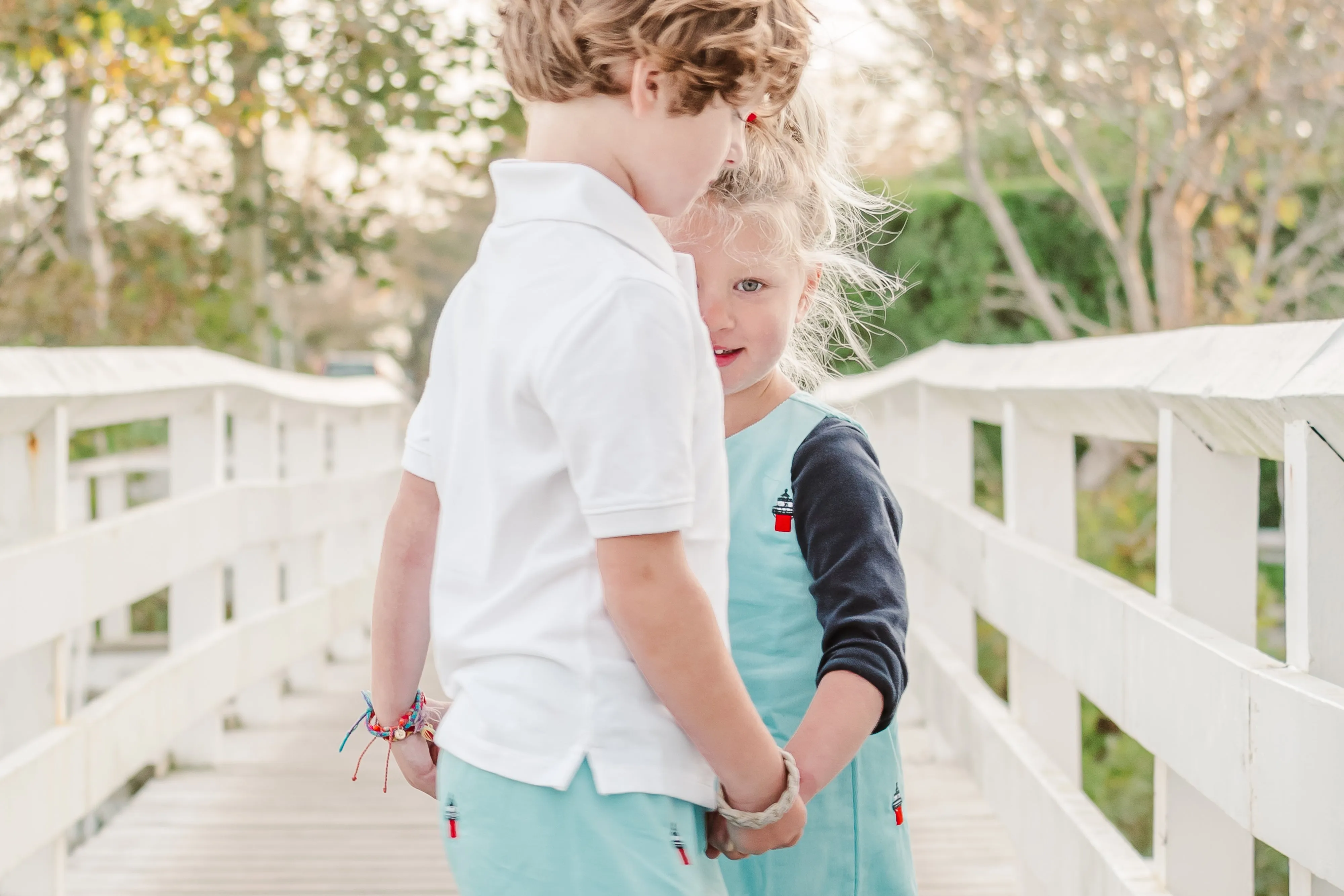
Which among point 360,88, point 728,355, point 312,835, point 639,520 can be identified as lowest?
point 312,835

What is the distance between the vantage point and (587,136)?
1.13 m

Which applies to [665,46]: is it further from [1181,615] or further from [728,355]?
[1181,615]

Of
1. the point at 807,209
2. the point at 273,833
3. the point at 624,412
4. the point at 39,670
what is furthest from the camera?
the point at 273,833

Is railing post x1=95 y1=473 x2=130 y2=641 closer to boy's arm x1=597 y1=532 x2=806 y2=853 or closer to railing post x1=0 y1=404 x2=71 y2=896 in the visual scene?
railing post x1=0 y1=404 x2=71 y2=896

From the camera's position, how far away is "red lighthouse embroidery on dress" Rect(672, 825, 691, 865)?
110 cm

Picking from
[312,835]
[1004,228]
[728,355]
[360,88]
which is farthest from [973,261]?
[728,355]

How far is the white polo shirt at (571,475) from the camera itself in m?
1.02

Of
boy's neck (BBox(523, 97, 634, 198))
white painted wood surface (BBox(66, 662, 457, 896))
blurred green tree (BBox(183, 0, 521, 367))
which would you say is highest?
blurred green tree (BBox(183, 0, 521, 367))

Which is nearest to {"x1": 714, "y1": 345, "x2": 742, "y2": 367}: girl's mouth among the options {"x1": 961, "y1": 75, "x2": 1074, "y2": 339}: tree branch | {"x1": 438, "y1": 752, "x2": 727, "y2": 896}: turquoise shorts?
{"x1": 438, "y1": 752, "x2": 727, "y2": 896}: turquoise shorts

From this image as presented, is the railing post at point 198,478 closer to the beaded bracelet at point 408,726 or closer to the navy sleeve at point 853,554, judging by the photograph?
the beaded bracelet at point 408,726

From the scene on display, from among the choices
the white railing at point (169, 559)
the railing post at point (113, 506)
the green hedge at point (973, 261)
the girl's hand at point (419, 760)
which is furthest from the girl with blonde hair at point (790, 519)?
the green hedge at point (973, 261)

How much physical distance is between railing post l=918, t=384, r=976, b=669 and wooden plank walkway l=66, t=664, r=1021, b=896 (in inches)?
13.6

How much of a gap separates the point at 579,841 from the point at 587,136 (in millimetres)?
548

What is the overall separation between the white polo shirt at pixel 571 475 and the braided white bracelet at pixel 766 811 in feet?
0.06
